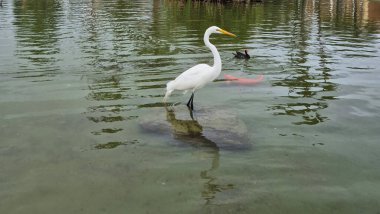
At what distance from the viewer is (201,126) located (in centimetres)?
962

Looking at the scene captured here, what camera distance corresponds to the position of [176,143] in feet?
28.6

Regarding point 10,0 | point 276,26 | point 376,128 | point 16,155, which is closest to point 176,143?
point 16,155

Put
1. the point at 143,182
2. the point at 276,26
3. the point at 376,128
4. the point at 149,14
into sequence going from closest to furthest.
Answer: the point at 143,182 < the point at 376,128 < the point at 276,26 < the point at 149,14

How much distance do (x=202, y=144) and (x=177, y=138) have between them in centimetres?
62

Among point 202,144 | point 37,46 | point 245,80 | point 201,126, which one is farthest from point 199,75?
point 37,46

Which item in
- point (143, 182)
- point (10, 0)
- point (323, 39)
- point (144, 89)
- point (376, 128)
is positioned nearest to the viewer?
point (143, 182)

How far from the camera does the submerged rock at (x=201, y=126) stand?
8734 mm

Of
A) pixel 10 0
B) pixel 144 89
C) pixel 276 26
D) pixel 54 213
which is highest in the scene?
pixel 10 0

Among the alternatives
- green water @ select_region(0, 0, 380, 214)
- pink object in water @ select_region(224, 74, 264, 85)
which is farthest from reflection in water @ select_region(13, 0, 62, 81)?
pink object in water @ select_region(224, 74, 264, 85)

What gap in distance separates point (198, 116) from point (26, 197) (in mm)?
4736

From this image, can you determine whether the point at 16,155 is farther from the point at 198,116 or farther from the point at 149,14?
the point at 149,14

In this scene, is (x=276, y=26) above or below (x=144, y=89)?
above

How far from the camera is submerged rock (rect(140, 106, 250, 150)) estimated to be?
873cm

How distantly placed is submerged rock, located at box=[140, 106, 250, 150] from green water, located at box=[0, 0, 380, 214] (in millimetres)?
212
